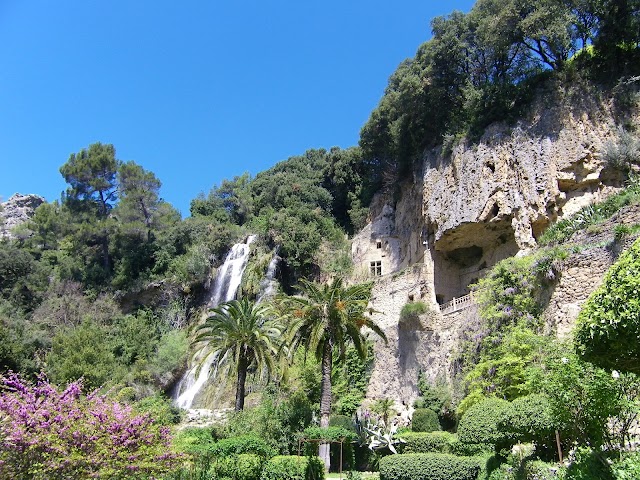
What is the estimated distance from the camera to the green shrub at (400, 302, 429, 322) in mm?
26781

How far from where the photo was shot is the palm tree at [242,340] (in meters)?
23.6

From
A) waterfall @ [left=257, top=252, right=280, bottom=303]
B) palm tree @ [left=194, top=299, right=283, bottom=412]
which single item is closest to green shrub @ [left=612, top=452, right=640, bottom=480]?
palm tree @ [left=194, top=299, right=283, bottom=412]

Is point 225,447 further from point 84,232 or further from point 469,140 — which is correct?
point 84,232

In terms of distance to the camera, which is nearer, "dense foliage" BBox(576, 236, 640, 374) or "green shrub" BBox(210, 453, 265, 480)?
"dense foliage" BBox(576, 236, 640, 374)

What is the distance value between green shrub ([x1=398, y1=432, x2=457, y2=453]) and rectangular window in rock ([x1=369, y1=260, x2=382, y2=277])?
1659 cm

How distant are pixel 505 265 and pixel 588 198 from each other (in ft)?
23.0

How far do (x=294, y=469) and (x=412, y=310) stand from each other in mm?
11677

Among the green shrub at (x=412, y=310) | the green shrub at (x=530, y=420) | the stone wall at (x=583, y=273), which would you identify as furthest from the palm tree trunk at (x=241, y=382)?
the green shrub at (x=530, y=420)

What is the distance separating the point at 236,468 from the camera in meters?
17.5

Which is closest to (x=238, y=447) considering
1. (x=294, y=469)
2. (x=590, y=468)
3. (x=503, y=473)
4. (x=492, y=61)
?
(x=294, y=469)

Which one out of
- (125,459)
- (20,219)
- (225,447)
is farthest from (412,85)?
(20,219)

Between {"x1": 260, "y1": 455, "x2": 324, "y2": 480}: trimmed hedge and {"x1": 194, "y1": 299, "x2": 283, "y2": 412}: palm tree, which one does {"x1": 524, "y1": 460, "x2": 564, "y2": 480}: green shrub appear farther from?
{"x1": 194, "y1": 299, "x2": 283, "y2": 412}: palm tree

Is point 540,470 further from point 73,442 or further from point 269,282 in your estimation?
point 269,282

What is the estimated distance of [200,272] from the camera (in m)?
40.2
